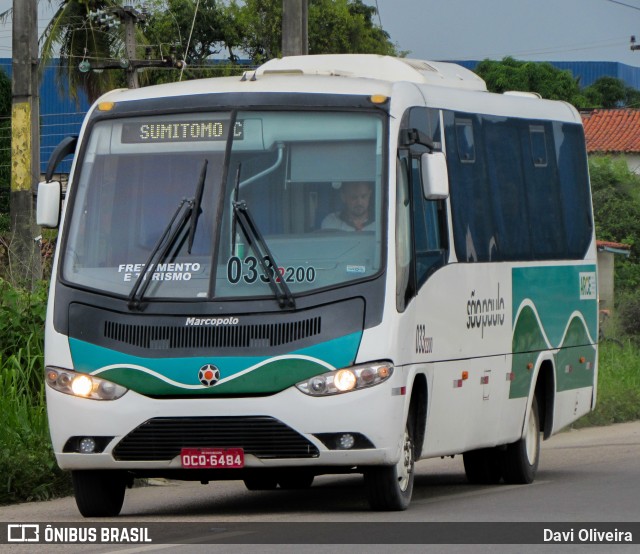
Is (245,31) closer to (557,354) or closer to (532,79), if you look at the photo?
(532,79)

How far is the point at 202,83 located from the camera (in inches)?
460

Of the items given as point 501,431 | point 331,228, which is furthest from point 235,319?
point 501,431

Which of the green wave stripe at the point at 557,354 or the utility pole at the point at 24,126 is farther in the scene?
the utility pole at the point at 24,126

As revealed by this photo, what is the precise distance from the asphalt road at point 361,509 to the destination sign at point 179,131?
98.1 inches

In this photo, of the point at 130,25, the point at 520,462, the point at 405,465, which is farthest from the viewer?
the point at 130,25

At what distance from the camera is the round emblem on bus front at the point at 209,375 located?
10453 mm

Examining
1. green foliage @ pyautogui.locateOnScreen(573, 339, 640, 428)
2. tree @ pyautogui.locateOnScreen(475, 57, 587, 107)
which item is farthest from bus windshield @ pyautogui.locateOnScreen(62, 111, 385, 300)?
tree @ pyautogui.locateOnScreen(475, 57, 587, 107)

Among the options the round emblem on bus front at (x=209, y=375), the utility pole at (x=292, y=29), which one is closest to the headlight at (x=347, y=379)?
the round emblem on bus front at (x=209, y=375)

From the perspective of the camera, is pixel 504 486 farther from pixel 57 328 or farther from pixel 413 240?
pixel 57 328

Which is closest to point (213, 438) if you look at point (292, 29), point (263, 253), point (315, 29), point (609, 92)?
point (263, 253)

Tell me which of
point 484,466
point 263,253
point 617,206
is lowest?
point 484,466

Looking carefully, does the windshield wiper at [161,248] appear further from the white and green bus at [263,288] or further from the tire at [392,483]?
the tire at [392,483]

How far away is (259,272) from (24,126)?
32.0 feet

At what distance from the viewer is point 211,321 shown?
1059 cm
